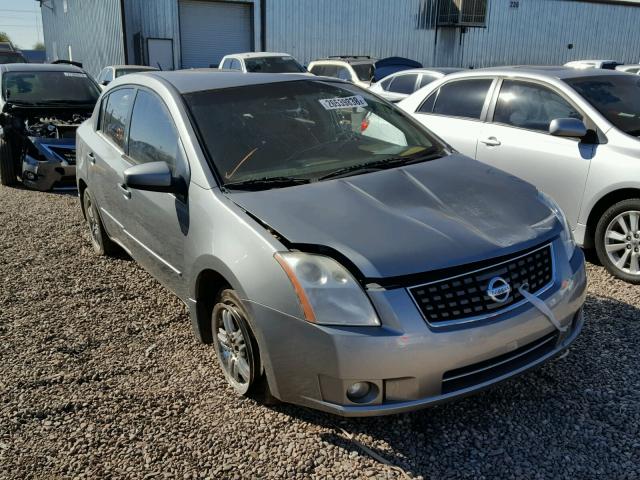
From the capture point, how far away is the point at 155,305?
166 inches

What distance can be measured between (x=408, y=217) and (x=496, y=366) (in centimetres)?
76

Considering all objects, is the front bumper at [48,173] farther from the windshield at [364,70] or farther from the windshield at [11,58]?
the windshield at [11,58]

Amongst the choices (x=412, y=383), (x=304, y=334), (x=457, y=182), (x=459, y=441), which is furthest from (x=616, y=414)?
(x=304, y=334)

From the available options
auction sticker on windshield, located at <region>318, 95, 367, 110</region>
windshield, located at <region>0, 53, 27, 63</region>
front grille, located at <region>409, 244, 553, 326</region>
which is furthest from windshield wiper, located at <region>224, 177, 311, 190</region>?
windshield, located at <region>0, 53, 27, 63</region>

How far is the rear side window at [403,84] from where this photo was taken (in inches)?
447

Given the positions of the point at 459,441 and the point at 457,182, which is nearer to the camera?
the point at 459,441

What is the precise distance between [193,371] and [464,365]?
162cm

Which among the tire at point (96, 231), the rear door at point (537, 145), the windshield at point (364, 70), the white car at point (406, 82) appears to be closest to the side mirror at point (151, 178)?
the tire at point (96, 231)

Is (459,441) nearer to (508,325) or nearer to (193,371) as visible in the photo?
(508,325)

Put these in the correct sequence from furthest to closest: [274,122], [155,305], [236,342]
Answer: [155,305]
[274,122]
[236,342]

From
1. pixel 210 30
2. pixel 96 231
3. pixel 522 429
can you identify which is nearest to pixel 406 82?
pixel 96 231

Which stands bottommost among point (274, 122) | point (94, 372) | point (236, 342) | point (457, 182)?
point (94, 372)

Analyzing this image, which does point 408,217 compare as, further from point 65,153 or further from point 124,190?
point 65,153

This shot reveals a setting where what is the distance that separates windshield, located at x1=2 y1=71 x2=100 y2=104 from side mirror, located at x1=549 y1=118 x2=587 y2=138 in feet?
22.9
